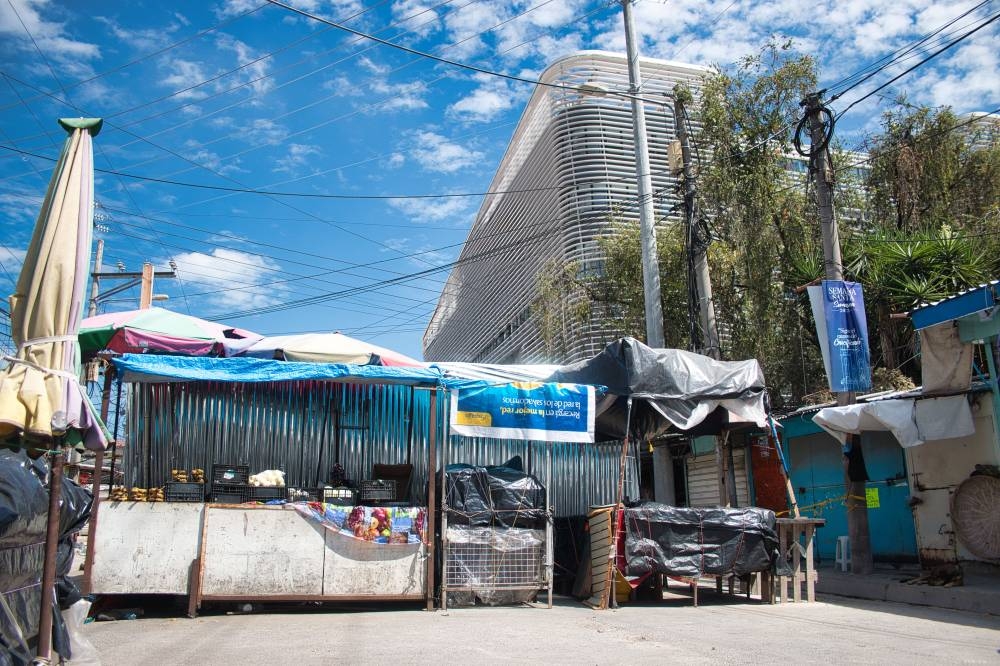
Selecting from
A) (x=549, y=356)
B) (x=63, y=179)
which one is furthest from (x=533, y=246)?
(x=63, y=179)

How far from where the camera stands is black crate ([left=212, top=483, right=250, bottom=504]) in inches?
371

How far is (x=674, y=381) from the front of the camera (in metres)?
10.7

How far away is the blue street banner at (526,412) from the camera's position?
10312mm

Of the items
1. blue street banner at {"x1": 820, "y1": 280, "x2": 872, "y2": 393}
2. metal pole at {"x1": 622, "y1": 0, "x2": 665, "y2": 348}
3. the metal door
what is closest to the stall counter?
metal pole at {"x1": 622, "y1": 0, "x2": 665, "y2": 348}

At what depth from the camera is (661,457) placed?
14.9 meters

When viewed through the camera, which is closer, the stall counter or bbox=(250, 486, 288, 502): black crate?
the stall counter

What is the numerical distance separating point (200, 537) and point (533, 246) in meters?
17.9

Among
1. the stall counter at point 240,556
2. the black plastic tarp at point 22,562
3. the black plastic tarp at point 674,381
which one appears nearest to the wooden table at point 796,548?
the black plastic tarp at point 674,381

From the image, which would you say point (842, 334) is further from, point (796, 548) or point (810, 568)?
point (810, 568)

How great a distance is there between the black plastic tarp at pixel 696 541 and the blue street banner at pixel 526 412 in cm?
144

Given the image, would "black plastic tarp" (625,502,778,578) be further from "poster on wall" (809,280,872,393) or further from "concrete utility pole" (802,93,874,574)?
"poster on wall" (809,280,872,393)

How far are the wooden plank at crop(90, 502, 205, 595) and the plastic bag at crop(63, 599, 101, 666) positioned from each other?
2963 mm

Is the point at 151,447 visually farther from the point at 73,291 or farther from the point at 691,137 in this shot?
the point at 691,137

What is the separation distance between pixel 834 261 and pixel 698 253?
293cm
